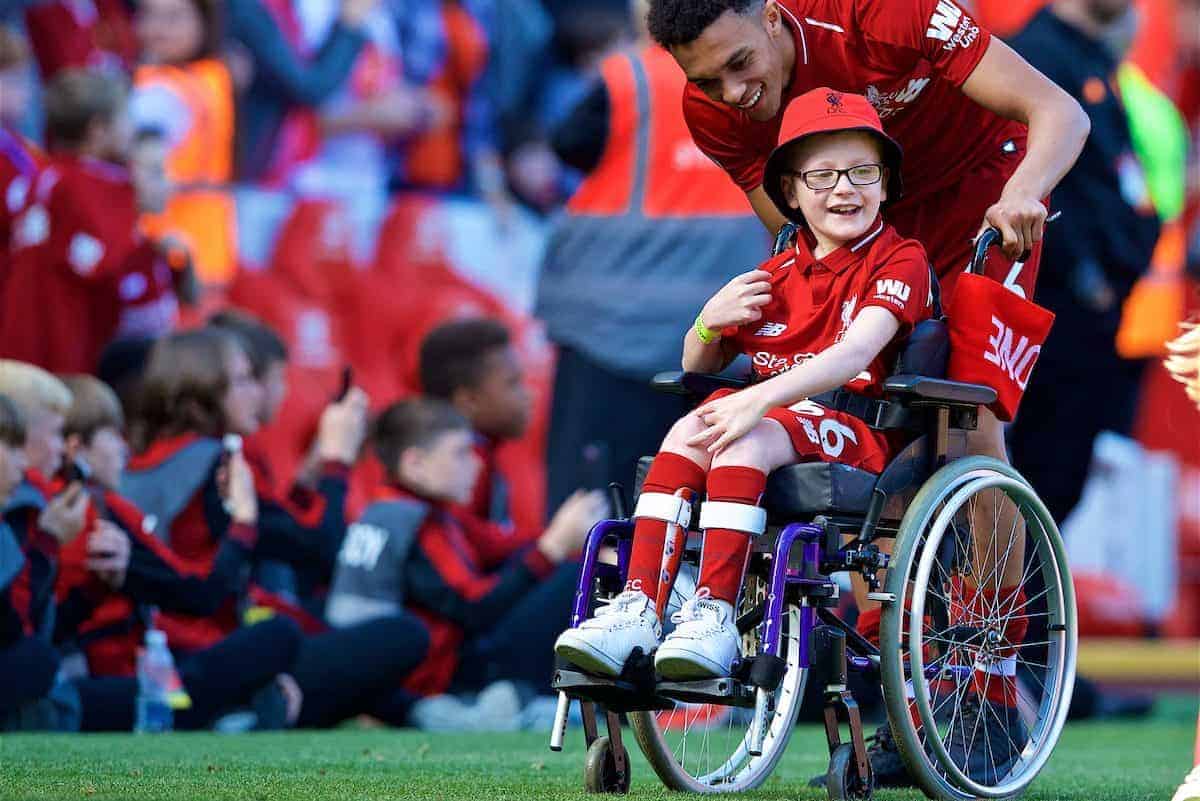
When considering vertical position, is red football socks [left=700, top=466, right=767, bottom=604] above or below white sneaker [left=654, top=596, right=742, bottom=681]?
above

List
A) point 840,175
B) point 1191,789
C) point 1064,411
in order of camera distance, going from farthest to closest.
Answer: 1. point 1064,411
2. point 840,175
3. point 1191,789

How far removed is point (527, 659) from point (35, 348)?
95.5 inches

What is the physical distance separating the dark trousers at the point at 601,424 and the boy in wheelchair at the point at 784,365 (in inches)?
96.6

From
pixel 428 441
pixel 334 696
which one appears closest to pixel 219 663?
pixel 334 696

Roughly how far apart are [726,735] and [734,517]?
781mm

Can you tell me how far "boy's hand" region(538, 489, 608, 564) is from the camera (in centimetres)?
663

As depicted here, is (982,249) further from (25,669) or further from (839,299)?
(25,669)

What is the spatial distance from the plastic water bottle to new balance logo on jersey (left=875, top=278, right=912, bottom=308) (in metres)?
2.80

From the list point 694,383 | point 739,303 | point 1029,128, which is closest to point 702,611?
point 694,383

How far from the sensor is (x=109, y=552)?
593cm

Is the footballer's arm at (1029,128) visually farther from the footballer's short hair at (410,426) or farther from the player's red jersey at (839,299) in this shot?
the footballer's short hair at (410,426)

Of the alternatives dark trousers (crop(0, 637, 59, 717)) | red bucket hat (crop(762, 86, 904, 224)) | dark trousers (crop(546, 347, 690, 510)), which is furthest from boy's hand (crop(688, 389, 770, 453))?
dark trousers (crop(546, 347, 690, 510))

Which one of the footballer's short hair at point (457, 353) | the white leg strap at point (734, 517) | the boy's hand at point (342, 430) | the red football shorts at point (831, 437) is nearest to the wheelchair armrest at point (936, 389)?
the red football shorts at point (831, 437)

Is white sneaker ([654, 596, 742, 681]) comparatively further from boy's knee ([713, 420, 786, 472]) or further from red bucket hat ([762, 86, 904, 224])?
red bucket hat ([762, 86, 904, 224])
